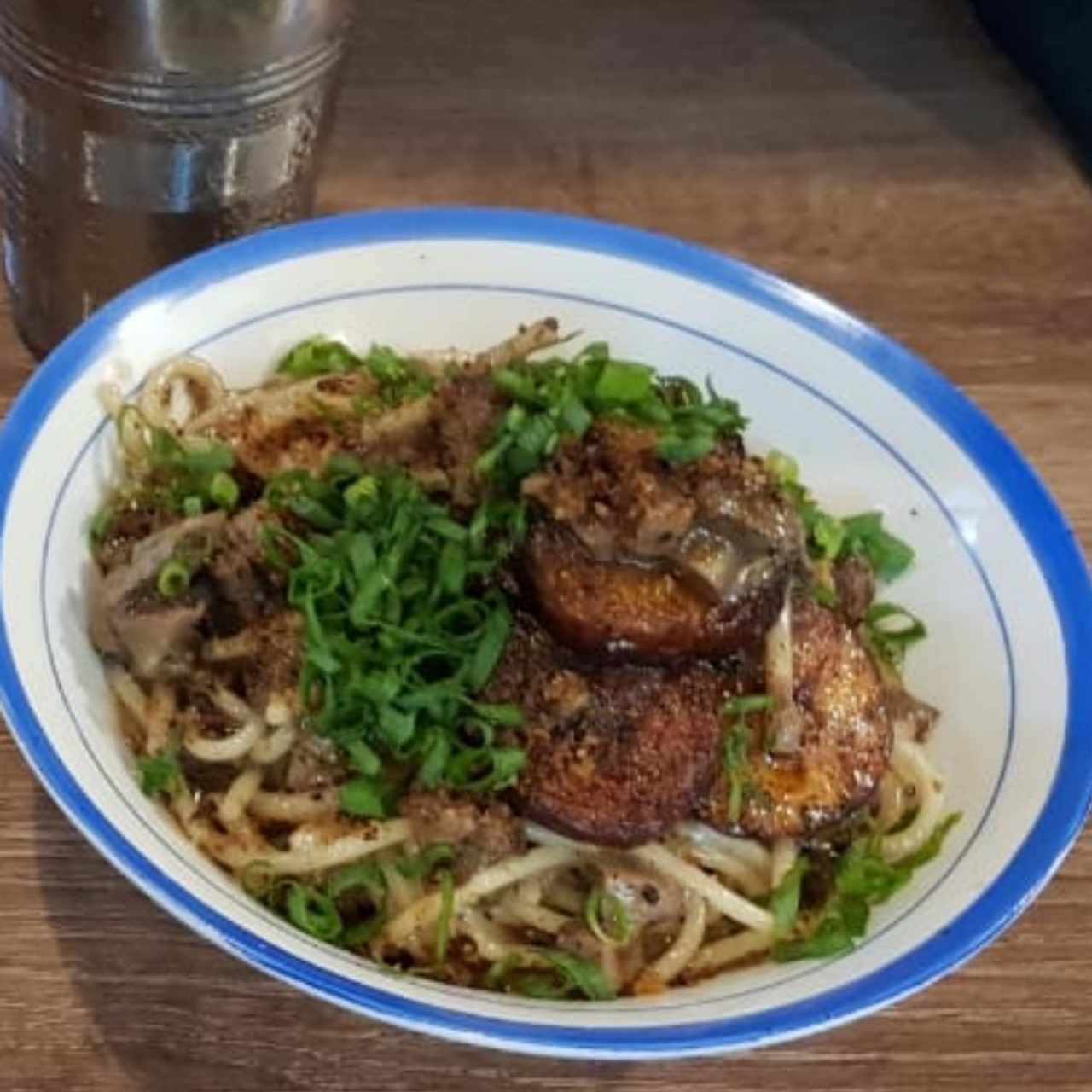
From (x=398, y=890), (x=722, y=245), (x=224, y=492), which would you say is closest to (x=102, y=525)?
(x=224, y=492)

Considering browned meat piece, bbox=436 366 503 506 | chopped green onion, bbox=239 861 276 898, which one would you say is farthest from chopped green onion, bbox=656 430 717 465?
chopped green onion, bbox=239 861 276 898

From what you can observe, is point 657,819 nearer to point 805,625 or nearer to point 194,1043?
point 805,625

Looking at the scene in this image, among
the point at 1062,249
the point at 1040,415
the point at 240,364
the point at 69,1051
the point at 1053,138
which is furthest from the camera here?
the point at 1053,138

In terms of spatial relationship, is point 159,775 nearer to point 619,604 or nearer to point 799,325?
point 619,604

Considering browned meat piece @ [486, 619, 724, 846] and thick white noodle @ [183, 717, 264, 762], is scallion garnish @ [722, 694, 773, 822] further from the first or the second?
thick white noodle @ [183, 717, 264, 762]

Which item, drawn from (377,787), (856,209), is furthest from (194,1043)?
(856,209)
